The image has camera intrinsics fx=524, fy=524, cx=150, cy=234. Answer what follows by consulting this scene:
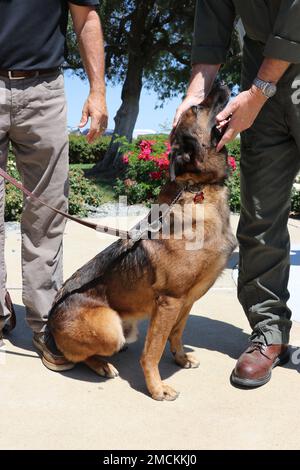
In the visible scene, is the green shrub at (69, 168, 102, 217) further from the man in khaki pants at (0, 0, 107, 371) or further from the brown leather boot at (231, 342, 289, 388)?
the brown leather boot at (231, 342, 289, 388)

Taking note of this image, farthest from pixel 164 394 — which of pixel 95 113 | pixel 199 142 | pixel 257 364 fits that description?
pixel 95 113

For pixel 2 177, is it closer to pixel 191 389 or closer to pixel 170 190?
pixel 170 190

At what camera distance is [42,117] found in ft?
10.7

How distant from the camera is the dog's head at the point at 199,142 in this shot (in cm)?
301

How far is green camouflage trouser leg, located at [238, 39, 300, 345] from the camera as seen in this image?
3189mm

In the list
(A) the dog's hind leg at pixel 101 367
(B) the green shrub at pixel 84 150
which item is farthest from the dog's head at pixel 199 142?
(B) the green shrub at pixel 84 150

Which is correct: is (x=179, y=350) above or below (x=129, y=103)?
below

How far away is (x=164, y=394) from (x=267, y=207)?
51.7 inches

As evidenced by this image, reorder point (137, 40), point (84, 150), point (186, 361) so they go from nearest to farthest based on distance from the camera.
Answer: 1. point (186, 361)
2. point (137, 40)
3. point (84, 150)

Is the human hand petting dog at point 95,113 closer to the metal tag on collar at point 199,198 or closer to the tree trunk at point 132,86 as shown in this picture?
the metal tag on collar at point 199,198

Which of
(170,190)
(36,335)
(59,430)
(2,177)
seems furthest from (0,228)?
(59,430)

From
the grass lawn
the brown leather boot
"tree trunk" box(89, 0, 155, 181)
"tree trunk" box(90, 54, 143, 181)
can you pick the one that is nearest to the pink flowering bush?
the grass lawn

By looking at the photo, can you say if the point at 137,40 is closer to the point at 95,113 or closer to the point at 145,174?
the point at 145,174

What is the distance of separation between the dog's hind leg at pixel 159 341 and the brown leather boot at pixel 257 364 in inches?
16.7
